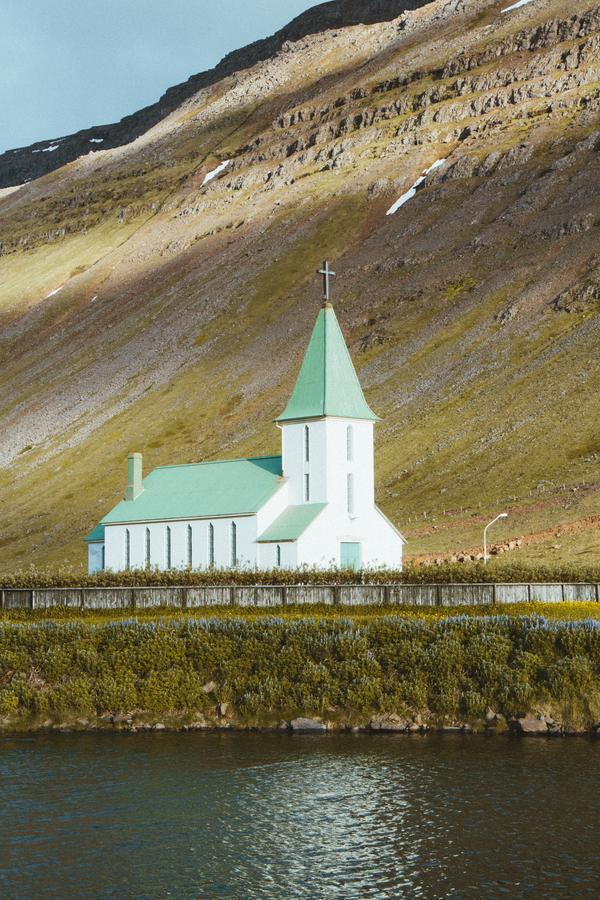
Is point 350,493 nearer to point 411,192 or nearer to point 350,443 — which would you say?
point 350,443

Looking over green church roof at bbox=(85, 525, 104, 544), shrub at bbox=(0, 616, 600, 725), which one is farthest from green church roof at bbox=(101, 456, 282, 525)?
shrub at bbox=(0, 616, 600, 725)

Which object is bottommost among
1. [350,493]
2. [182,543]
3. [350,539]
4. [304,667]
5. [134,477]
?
[304,667]

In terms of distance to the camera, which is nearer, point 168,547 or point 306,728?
point 306,728

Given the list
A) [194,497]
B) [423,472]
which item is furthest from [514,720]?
[423,472]

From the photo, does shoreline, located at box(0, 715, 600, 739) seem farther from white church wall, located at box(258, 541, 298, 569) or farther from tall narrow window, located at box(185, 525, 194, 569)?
tall narrow window, located at box(185, 525, 194, 569)

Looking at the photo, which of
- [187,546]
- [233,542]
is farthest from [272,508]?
[187,546]

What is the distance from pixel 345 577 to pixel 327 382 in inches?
935

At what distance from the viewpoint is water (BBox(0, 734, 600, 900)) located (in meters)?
27.2

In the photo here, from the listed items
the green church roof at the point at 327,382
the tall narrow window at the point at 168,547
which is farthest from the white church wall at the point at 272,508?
the tall narrow window at the point at 168,547

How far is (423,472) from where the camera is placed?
11644cm

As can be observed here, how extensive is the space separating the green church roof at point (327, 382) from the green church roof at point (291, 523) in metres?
5.91

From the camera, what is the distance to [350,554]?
7494 cm

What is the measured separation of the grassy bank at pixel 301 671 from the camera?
1642 inches

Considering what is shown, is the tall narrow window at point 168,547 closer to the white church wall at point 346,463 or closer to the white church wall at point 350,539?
the white church wall at point 350,539
